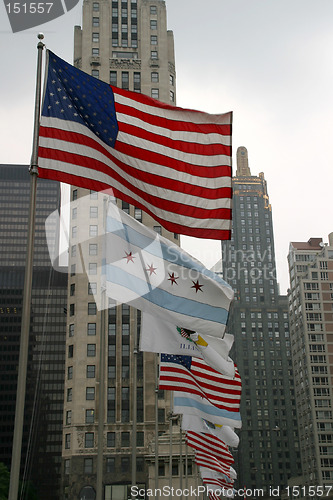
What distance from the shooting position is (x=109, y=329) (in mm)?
77625

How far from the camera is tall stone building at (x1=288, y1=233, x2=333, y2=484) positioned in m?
127

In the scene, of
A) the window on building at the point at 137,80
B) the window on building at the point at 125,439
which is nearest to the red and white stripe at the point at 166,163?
the window on building at the point at 125,439

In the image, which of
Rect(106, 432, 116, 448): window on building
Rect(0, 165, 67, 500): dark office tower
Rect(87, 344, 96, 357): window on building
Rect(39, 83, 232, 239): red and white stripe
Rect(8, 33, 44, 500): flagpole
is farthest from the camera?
Rect(0, 165, 67, 500): dark office tower

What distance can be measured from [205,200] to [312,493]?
119 m

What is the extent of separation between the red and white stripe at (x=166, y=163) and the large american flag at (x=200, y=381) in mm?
11751

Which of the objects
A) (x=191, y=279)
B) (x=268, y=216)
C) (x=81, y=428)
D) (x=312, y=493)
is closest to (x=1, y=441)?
(x=312, y=493)

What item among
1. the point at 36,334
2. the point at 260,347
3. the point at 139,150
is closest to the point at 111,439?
the point at 139,150

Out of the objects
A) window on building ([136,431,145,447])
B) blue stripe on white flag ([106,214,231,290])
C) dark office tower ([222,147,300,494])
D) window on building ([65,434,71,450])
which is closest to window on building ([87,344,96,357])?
window on building ([65,434,71,450])

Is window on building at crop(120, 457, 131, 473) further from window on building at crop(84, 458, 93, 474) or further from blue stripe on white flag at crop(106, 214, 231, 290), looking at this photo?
blue stripe on white flag at crop(106, 214, 231, 290)

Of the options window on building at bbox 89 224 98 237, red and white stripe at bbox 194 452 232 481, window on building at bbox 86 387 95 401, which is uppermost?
window on building at bbox 89 224 98 237

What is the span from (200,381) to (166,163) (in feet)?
43.2

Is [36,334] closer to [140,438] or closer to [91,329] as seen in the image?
→ [91,329]

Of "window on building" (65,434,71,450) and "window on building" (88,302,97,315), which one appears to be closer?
"window on building" (65,434,71,450)

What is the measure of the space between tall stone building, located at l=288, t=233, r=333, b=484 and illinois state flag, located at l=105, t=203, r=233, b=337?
116m
